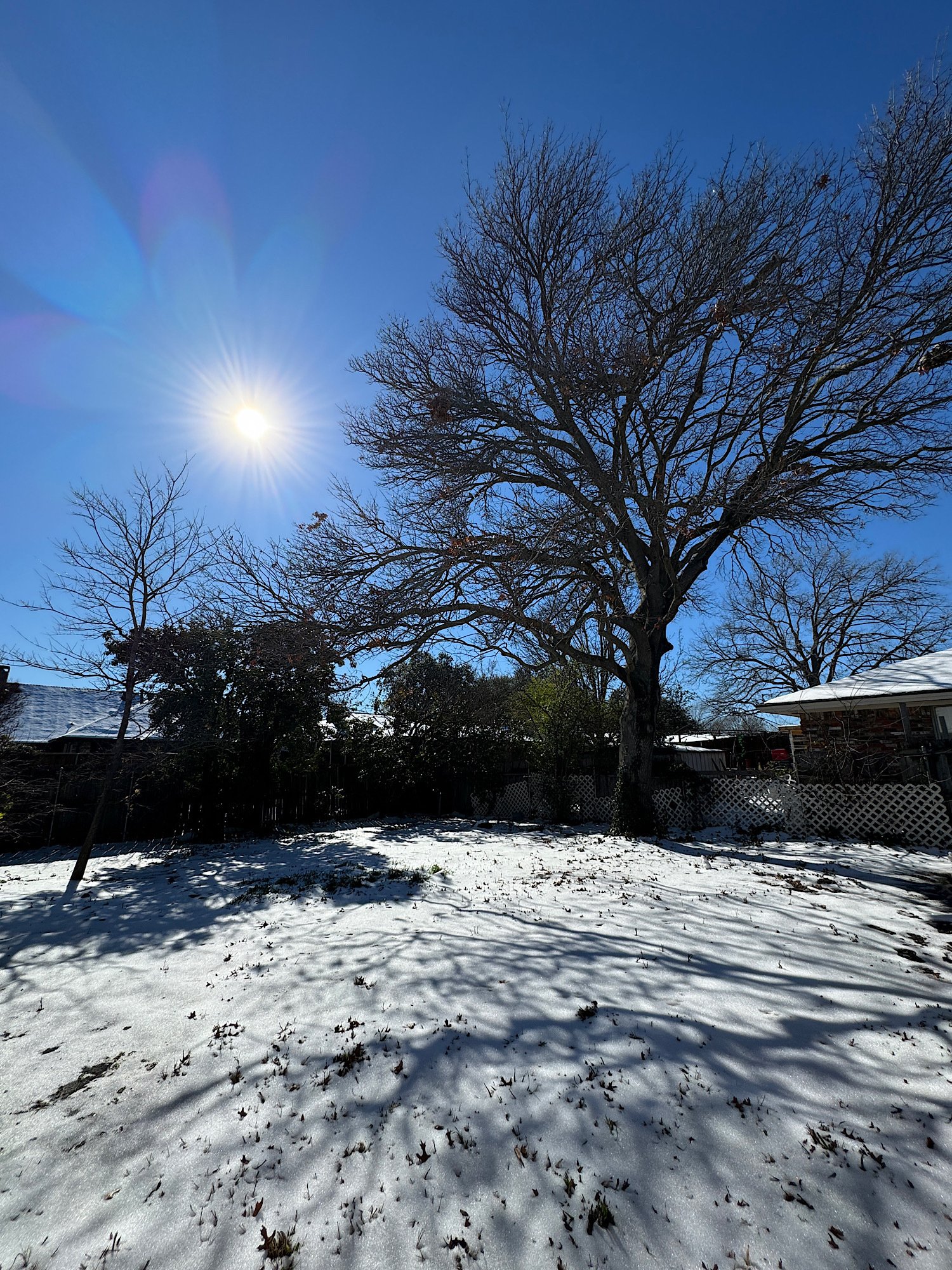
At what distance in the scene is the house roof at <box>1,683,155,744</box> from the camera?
1394cm

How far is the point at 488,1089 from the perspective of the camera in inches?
113

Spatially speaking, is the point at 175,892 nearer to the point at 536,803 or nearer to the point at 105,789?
the point at 105,789

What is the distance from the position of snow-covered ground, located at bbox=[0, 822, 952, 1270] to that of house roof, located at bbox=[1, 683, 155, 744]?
952cm

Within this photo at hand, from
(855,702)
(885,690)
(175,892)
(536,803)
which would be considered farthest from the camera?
(536,803)

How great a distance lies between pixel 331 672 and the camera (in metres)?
12.6

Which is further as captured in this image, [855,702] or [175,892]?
[855,702]

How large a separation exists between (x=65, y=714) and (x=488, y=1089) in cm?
1794

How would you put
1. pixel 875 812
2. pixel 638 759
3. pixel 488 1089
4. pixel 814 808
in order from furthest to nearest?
pixel 638 759 < pixel 814 808 < pixel 875 812 < pixel 488 1089

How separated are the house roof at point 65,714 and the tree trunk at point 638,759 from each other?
1067 centimetres

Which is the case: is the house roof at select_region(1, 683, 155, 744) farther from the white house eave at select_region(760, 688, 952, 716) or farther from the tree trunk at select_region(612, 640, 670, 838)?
the white house eave at select_region(760, 688, 952, 716)

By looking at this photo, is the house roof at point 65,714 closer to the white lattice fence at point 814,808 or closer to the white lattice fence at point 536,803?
the white lattice fence at point 536,803

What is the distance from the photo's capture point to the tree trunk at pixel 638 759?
1069cm

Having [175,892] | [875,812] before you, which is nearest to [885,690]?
[875,812]

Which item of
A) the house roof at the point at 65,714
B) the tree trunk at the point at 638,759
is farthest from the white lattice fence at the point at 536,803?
the house roof at the point at 65,714
